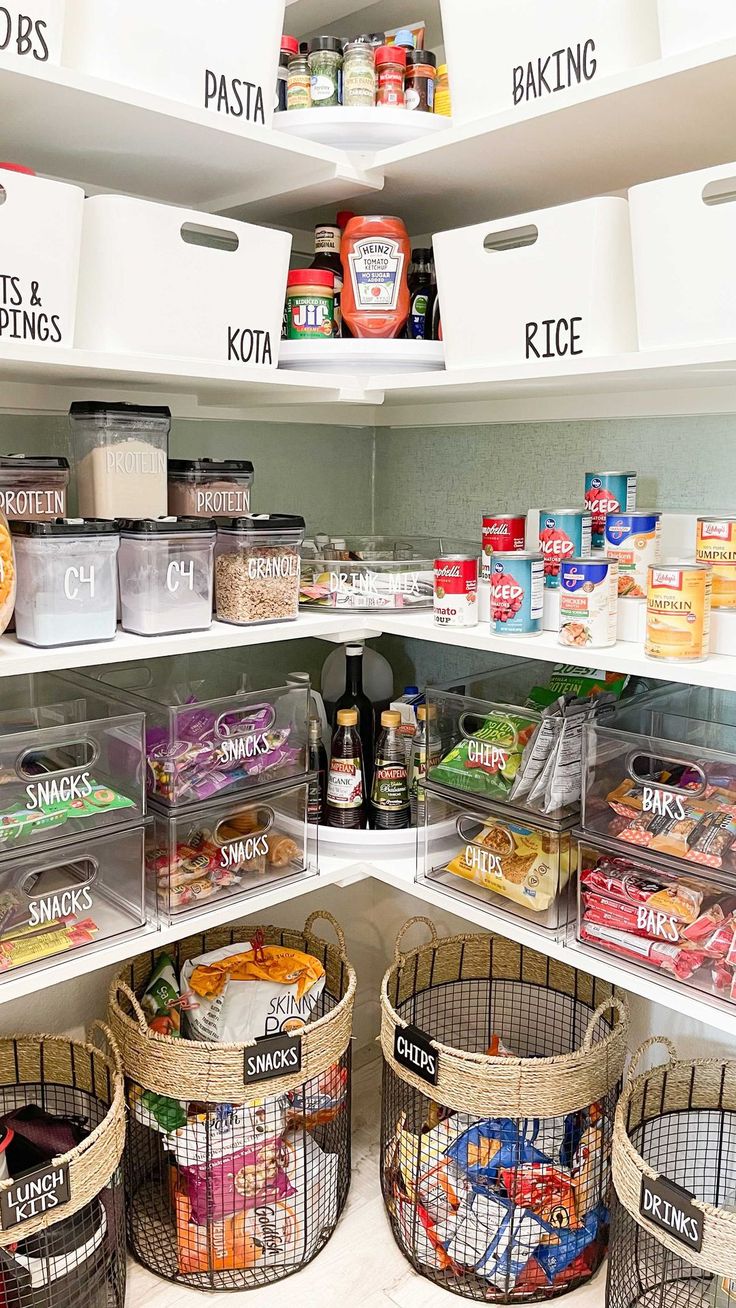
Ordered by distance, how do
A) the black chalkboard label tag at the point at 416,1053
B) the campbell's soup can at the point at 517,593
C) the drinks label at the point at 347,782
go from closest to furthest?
the campbell's soup can at the point at 517,593 < the black chalkboard label tag at the point at 416,1053 < the drinks label at the point at 347,782

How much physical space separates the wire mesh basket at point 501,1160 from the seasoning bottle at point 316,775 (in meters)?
0.33

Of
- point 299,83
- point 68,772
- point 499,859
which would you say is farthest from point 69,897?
point 299,83

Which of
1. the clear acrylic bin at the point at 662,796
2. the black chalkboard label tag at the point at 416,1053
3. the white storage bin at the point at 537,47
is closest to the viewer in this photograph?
the white storage bin at the point at 537,47

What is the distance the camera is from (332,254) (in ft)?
5.66

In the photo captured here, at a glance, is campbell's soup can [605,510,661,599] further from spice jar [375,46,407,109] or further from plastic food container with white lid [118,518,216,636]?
spice jar [375,46,407,109]

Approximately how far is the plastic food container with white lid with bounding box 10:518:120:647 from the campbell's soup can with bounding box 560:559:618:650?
63 centimetres

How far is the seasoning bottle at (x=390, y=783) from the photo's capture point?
6.14 feet

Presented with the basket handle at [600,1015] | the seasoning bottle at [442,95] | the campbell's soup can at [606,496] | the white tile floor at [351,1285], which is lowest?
the white tile floor at [351,1285]

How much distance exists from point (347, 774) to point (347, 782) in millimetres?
16

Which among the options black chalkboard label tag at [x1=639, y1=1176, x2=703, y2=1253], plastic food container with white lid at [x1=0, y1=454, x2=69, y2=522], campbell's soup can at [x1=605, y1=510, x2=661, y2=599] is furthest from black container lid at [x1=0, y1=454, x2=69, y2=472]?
→ black chalkboard label tag at [x1=639, y1=1176, x2=703, y2=1253]

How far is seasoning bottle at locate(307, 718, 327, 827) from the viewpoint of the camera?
1767 millimetres

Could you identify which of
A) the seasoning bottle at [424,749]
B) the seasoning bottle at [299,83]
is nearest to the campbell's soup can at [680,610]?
the seasoning bottle at [424,749]

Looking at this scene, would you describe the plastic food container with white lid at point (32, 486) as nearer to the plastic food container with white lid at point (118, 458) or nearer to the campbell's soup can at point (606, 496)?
the plastic food container with white lid at point (118, 458)

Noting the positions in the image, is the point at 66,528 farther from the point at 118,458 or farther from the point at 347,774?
the point at 347,774
